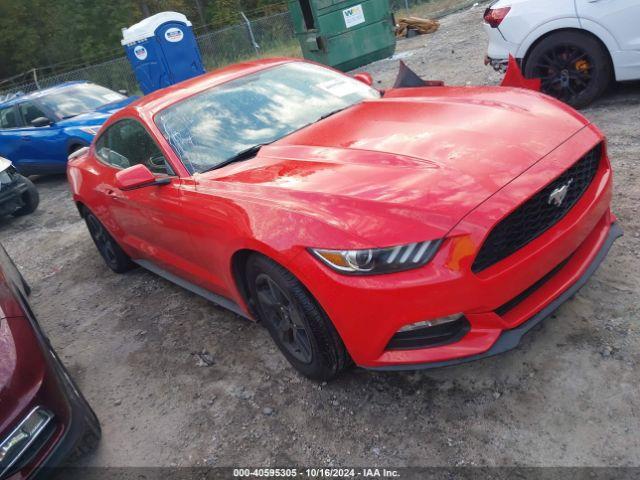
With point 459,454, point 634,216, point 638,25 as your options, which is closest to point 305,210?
point 459,454

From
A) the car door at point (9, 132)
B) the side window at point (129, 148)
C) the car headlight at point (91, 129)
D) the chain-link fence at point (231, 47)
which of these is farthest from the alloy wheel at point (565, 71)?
the chain-link fence at point (231, 47)

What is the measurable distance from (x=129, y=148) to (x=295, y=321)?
208cm

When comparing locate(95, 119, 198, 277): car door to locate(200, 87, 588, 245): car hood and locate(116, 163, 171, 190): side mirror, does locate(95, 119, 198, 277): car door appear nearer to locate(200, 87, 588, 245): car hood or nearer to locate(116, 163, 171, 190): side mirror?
locate(116, 163, 171, 190): side mirror

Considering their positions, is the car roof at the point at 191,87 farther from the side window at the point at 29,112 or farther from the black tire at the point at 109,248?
the side window at the point at 29,112

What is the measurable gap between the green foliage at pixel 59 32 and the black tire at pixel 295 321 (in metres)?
33.2

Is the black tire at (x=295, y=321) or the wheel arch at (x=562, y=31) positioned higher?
the wheel arch at (x=562, y=31)

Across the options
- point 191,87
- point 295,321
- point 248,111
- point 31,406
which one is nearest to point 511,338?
point 295,321

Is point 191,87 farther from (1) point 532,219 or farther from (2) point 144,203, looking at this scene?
(1) point 532,219

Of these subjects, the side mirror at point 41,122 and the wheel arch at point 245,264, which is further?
the side mirror at point 41,122

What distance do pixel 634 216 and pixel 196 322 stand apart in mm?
3080

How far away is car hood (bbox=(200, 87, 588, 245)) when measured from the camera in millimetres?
2160

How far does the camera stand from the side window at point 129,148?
3405mm

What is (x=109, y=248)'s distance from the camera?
4.88 meters

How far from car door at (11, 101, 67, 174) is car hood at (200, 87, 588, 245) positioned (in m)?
6.83
